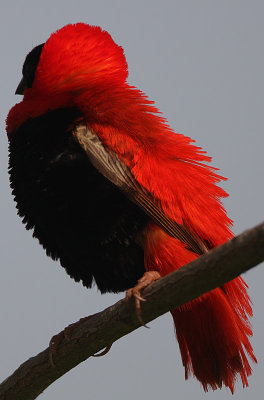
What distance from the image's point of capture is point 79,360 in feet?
9.29

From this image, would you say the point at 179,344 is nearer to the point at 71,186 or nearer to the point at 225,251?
the point at 71,186

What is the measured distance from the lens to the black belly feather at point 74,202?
9.65 feet

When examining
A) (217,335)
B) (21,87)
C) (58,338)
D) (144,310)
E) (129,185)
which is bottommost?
(217,335)

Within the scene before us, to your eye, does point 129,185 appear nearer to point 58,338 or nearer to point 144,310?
point 144,310

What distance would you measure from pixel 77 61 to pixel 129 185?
2.62 ft

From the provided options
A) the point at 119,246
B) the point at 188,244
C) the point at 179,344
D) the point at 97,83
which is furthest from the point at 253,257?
the point at 97,83

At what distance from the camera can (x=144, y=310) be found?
246 centimetres

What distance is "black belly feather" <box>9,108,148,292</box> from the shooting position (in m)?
2.94

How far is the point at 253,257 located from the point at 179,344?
4.25 feet

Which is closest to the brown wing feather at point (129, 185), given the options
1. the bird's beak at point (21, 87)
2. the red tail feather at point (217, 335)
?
the red tail feather at point (217, 335)

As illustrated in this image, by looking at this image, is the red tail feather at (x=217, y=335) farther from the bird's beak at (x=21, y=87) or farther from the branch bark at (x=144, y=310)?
the bird's beak at (x=21, y=87)

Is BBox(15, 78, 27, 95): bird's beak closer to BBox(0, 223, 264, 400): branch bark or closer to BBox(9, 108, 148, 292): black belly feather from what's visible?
BBox(9, 108, 148, 292): black belly feather

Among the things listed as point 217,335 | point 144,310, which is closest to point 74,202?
point 144,310

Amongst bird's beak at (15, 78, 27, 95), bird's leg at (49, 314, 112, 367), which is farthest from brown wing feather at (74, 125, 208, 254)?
bird's beak at (15, 78, 27, 95)
